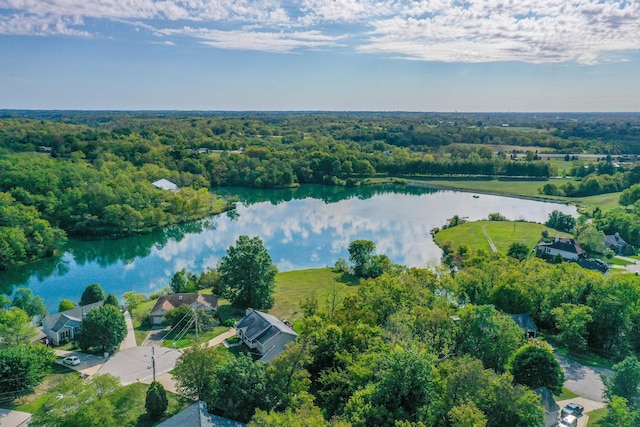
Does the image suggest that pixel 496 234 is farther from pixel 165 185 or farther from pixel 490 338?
pixel 165 185

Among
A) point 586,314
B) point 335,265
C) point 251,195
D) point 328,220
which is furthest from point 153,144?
point 586,314

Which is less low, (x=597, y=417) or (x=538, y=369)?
(x=538, y=369)

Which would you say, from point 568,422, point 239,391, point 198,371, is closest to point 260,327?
point 198,371

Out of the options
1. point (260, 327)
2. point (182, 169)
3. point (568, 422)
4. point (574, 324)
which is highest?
point (574, 324)

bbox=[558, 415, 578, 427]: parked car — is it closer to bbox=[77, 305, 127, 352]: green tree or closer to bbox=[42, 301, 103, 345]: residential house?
bbox=[77, 305, 127, 352]: green tree

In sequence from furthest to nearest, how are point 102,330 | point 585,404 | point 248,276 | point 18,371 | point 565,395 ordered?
point 248,276
point 102,330
point 565,395
point 585,404
point 18,371
